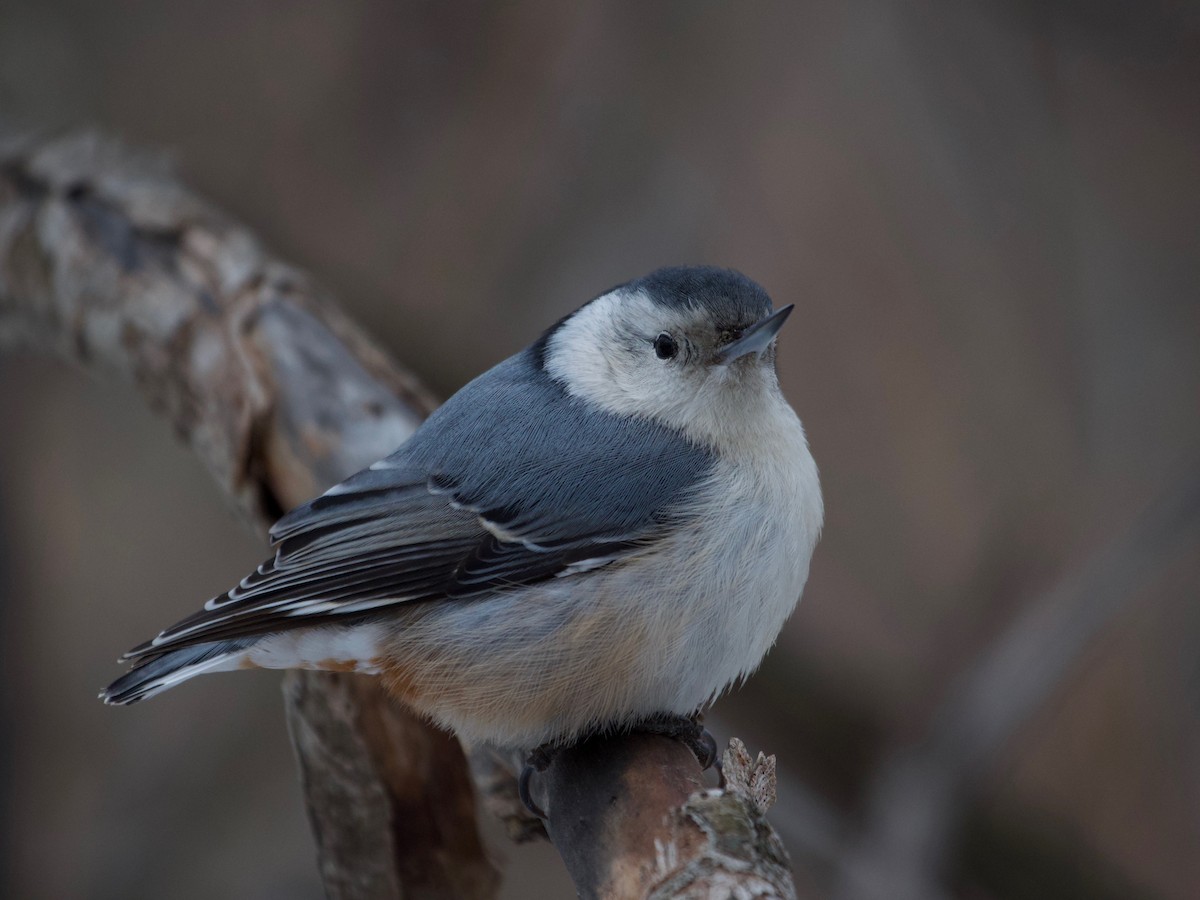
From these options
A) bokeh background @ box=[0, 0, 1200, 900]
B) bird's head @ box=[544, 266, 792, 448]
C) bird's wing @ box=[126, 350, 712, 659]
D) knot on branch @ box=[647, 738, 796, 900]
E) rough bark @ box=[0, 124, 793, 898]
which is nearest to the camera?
knot on branch @ box=[647, 738, 796, 900]

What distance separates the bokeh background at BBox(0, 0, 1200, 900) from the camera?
332 centimetres

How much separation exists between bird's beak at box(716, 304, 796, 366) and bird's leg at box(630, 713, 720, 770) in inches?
24.1

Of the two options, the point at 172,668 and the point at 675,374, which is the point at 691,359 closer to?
the point at 675,374

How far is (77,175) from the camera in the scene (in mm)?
2908

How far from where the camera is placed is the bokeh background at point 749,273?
3322 mm

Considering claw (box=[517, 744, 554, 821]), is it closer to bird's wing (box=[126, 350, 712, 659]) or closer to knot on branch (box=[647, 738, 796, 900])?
bird's wing (box=[126, 350, 712, 659])

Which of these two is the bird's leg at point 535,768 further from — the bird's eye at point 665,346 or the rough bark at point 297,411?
the bird's eye at point 665,346

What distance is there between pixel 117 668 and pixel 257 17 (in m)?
2.30

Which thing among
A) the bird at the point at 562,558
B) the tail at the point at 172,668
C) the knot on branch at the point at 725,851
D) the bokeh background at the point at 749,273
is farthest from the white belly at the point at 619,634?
the bokeh background at the point at 749,273

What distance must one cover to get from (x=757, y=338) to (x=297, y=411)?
1000 mm

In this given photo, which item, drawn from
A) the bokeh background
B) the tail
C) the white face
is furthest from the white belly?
the bokeh background

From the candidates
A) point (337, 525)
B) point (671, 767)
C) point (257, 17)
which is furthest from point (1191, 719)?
point (257, 17)

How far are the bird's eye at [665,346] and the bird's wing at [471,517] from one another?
13 centimetres

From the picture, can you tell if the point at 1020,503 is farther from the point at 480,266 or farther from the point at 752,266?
the point at 480,266
